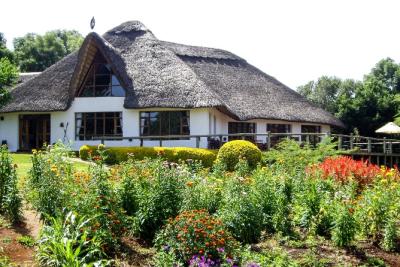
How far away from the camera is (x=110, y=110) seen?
1146 inches

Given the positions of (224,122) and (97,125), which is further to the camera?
(224,122)

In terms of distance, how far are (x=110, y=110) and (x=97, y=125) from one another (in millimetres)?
1208

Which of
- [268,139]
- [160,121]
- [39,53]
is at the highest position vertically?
[39,53]

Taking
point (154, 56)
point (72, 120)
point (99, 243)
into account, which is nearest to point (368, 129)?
point (154, 56)

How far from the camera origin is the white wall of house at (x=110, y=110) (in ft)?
90.3

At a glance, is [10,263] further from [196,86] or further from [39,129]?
[39,129]

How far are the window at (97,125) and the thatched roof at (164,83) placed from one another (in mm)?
1394

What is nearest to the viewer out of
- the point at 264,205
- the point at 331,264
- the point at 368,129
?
the point at 331,264

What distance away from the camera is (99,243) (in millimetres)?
7695

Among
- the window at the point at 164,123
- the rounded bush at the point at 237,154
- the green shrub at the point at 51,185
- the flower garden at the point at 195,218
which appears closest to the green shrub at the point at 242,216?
the flower garden at the point at 195,218

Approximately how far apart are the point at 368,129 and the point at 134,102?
2279cm

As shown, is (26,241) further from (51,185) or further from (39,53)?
(39,53)

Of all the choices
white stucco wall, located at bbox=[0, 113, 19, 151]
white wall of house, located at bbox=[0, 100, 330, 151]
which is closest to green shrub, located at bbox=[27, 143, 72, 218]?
white wall of house, located at bbox=[0, 100, 330, 151]

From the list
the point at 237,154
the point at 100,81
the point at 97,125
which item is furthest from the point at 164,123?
the point at 237,154
